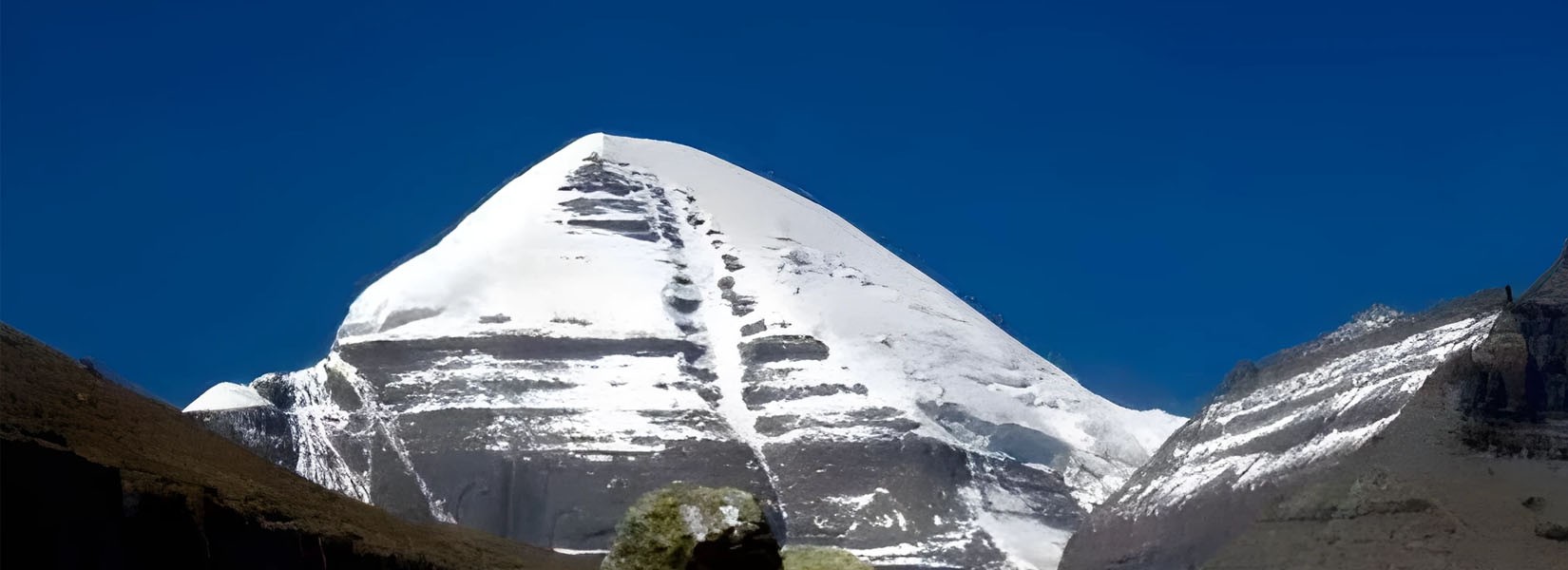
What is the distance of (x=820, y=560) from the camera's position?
32.3 meters

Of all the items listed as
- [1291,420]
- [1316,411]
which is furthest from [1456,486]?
[1291,420]

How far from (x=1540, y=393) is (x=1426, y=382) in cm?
595

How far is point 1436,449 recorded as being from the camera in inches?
3469

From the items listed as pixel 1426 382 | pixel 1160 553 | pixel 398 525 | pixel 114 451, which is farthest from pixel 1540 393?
pixel 114 451

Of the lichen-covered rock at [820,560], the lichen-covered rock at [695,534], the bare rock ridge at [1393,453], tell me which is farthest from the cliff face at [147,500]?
the bare rock ridge at [1393,453]

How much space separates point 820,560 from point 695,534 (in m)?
3.18

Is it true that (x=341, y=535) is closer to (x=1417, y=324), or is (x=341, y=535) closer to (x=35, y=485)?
(x=35, y=485)

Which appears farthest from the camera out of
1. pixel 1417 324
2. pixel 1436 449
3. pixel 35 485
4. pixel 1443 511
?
pixel 1417 324

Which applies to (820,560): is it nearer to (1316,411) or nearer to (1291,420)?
(1316,411)

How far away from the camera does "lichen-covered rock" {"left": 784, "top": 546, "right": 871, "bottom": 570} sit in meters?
32.1

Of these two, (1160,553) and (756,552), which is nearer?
(756,552)

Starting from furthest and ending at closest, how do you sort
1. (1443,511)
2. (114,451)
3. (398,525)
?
(1443,511) < (398,525) < (114,451)

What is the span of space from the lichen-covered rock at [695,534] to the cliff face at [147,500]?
563 inches

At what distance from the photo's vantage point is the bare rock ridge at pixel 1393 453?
267 ft
